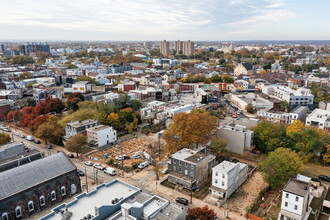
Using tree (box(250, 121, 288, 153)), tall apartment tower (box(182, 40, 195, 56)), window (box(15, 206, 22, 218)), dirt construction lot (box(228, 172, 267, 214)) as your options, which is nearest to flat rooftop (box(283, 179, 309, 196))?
dirt construction lot (box(228, 172, 267, 214))

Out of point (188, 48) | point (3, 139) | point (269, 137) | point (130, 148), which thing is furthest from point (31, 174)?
point (188, 48)

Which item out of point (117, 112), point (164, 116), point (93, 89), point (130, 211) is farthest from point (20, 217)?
point (93, 89)

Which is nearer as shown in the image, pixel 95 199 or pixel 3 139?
pixel 95 199

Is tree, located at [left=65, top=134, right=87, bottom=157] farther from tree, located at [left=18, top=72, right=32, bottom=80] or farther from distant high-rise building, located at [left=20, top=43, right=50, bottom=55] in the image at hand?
distant high-rise building, located at [left=20, top=43, right=50, bottom=55]

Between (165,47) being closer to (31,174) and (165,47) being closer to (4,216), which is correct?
(31,174)

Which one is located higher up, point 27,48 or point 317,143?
point 27,48

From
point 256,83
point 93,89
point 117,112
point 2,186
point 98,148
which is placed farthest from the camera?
point 256,83

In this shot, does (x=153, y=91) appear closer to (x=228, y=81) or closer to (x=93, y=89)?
(x=93, y=89)
